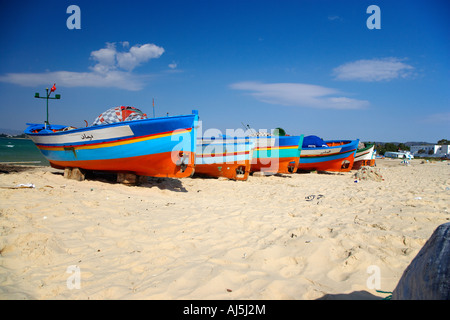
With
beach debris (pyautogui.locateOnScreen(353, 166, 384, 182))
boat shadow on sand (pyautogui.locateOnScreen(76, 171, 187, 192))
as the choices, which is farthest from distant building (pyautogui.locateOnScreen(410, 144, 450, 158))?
boat shadow on sand (pyautogui.locateOnScreen(76, 171, 187, 192))

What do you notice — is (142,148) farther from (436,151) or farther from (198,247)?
(436,151)

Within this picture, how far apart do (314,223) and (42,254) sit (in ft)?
12.3

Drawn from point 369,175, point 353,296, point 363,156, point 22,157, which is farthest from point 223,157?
point 22,157

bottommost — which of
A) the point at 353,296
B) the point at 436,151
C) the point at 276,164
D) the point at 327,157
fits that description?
the point at 353,296

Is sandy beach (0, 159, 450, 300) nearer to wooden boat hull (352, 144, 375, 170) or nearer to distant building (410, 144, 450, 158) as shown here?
wooden boat hull (352, 144, 375, 170)

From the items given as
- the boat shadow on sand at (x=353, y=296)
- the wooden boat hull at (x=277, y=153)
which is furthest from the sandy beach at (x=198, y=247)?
the wooden boat hull at (x=277, y=153)

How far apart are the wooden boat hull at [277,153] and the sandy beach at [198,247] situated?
685 cm

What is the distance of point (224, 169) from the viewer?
1023cm

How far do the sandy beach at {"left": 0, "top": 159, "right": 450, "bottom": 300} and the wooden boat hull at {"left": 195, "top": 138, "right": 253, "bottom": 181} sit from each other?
15.3 feet

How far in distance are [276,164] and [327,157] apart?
13.4ft

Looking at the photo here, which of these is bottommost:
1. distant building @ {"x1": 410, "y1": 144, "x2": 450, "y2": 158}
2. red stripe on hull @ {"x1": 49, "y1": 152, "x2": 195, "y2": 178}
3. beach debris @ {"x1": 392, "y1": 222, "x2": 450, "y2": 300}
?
beach debris @ {"x1": 392, "y1": 222, "x2": 450, "y2": 300}

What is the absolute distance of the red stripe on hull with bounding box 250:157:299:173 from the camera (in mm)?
12328
